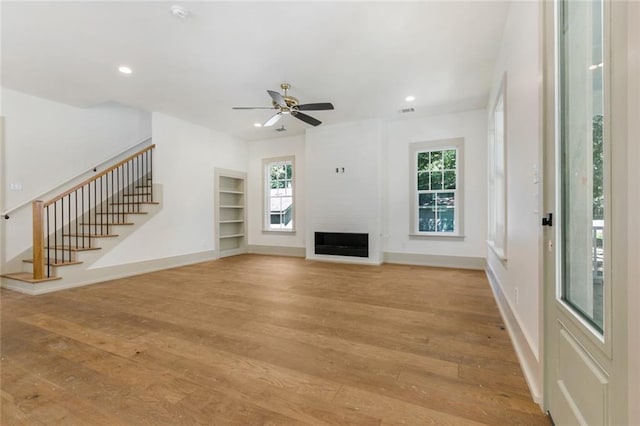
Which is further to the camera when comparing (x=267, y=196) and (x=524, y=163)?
(x=267, y=196)

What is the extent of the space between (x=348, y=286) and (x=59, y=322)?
11.0 feet

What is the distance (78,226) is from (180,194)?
1.83 metres

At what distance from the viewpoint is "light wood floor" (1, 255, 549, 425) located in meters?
1.49

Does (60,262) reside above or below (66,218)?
below

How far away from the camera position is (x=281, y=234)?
23.6 ft

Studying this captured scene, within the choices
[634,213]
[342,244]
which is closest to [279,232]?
[342,244]

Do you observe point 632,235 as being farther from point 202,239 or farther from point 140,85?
point 202,239

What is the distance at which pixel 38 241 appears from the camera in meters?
3.88

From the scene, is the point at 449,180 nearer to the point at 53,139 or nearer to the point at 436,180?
the point at 436,180

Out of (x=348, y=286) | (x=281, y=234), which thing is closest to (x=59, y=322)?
(x=348, y=286)

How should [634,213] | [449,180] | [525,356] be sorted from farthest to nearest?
1. [449,180]
2. [525,356]
3. [634,213]

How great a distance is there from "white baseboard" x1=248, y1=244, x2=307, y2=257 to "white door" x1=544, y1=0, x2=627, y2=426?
5.70 metres

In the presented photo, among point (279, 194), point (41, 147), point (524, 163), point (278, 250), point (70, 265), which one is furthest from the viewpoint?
point (279, 194)

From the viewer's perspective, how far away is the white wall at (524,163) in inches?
66.2
